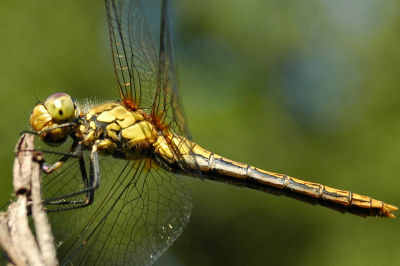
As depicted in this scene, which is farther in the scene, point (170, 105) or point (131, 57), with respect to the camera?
point (131, 57)

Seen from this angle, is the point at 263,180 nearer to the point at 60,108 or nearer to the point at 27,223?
the point at 60,108

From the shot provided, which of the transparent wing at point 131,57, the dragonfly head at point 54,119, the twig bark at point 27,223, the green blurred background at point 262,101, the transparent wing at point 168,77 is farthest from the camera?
the green blurred background at point 262,101

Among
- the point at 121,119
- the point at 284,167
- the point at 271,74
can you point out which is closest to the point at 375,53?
the point at 271,74

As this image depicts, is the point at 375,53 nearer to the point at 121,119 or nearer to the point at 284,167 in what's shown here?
the point at 284,167

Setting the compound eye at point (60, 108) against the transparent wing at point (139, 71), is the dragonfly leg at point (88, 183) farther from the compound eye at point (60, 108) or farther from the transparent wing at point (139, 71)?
the transparent wing at point (139, 71)

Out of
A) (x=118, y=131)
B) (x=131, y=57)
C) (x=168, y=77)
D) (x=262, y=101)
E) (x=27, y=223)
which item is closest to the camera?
(x=27, y=223)

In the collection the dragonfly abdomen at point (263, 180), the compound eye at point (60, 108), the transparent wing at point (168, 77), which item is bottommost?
the dragonfly abdomen at point (263, 180)

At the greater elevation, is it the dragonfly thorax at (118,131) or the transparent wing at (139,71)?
the transparent wing at (139,71)

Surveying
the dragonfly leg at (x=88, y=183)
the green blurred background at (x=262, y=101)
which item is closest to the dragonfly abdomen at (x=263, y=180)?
the dragonfly leg at (x=88, y=183)

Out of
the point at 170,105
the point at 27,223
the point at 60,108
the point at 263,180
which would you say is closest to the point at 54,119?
the point at 60,108
